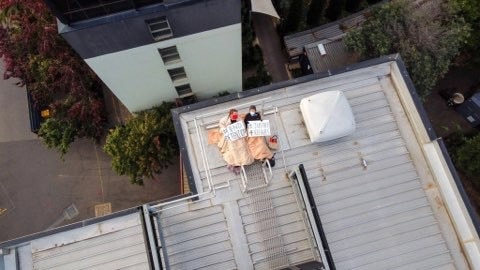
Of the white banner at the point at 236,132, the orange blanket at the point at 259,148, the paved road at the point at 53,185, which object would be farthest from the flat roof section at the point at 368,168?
the paved road at the point at 53,185

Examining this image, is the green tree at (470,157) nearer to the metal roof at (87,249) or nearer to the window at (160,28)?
the window at (160,28)

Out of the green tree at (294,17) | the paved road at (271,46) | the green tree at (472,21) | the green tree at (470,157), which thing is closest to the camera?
the green tree at (470,157)

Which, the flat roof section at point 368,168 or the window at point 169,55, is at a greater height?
the window at point 169,55

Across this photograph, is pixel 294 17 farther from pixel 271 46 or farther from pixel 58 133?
pixel 58 133

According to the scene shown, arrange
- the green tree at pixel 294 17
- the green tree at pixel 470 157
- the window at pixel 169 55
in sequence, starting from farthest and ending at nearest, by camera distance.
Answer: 1. the green tree at pixel 294 17
2. the green tree at pixel 470 157
3. the window at pixel 169 55

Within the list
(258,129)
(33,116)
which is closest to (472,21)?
(258,129)

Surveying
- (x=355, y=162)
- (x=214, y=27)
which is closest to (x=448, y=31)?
(x=355, y=162)

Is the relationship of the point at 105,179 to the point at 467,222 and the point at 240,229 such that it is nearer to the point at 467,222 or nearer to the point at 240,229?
the point at 240,229
